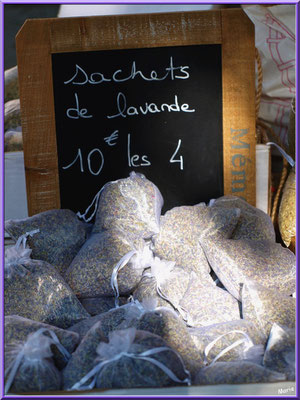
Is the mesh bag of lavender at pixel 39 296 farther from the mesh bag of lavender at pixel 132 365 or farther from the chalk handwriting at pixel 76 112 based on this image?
the chalk handwriting at pixel 76 112

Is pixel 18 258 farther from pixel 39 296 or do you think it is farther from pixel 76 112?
pixel 76 112

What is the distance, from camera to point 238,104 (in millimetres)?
1386

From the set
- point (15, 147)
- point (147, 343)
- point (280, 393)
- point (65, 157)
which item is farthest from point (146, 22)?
point (280, 393)

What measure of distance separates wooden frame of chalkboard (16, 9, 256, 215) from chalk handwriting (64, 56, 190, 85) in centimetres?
5

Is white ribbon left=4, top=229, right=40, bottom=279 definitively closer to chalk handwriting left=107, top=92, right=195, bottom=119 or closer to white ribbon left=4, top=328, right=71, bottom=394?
white ribbon left=4, top=328, right=71, bottom=394

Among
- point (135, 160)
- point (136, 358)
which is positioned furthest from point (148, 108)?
point (136, 358)

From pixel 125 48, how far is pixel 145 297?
2.29 feet

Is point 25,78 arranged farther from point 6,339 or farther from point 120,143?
point 6,339

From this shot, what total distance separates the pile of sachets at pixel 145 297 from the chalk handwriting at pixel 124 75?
0.95 ft

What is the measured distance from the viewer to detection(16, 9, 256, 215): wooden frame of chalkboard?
134 cm

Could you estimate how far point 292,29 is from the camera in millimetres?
1733

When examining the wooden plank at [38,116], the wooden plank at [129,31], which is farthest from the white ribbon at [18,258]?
the wooden plank at [129,31]

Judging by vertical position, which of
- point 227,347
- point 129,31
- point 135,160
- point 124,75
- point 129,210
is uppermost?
point 129,31

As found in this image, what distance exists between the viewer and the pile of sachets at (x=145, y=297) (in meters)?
0.81
